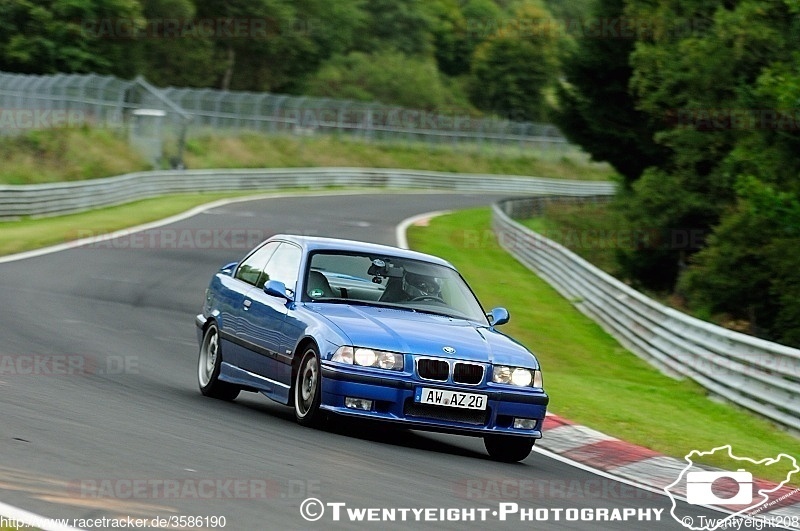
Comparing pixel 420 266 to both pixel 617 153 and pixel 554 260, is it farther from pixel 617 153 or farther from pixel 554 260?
pixel 617 153

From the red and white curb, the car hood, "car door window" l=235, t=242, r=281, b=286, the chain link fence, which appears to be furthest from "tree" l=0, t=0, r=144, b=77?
the car hood

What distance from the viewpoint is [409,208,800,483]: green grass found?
1238cm

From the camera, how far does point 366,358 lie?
9336 mm

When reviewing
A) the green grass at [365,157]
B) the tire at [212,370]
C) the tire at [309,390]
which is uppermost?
the tire at [309,390]

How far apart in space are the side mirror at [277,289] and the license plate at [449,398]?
1.59 metres

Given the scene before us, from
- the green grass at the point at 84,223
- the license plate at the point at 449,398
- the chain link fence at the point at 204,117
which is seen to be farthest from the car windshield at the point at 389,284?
the chain link fence at the point at 204,117

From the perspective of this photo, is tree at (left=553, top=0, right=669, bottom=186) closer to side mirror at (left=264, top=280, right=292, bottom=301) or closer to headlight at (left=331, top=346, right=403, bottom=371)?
side mirror at (left=264, top=280, right=292, bottom=301)

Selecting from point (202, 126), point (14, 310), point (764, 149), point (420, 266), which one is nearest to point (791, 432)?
point (420, 266)

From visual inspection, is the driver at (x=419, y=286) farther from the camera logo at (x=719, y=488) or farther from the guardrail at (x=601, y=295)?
the guardrail at (x=601, y=295)

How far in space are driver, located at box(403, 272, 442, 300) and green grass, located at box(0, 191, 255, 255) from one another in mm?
14848

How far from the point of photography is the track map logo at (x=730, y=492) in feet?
25.7

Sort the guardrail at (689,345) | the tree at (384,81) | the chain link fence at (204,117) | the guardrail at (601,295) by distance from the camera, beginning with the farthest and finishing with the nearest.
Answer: the tree at (384,81)
the chain link fence at (204,117)
the guardrail at (601,295)
the guardrail at (689,345)

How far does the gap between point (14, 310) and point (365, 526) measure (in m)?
10.8

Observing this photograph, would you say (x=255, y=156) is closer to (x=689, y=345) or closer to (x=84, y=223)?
(x=84, y=223)
